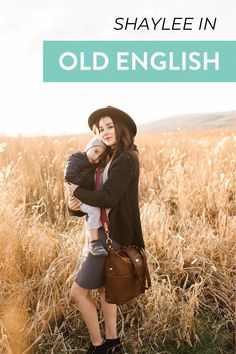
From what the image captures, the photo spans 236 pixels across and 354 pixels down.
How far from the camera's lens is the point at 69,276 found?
3.26 meters

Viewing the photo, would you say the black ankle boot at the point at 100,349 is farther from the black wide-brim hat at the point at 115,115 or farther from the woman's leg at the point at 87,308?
the black wide-brim hat at the point at 115,115

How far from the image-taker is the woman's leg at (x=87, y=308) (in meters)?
2.85

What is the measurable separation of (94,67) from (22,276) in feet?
4.81

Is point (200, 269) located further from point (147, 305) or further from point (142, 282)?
point (142, 282)

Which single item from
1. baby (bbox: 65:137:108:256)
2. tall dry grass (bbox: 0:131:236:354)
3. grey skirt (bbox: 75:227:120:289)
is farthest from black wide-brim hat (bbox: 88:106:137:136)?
tall dry grass (bbox: 0:131:236:354)

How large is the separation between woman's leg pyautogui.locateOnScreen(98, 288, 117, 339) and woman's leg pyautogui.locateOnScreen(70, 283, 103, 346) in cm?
6

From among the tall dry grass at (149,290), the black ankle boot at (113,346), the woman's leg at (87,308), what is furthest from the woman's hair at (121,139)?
the black ankle boot at (113,346)

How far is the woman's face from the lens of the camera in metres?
2.79

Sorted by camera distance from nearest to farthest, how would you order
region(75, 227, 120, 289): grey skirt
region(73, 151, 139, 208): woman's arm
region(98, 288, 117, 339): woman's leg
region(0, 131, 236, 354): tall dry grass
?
region(73, 151, 139, 208): woman's arm < region(75, 227, 120, 289): grey skirt < region(98, 288, 117, 339): woman's leg < region(0, 131, 236, 354): tall dry grass

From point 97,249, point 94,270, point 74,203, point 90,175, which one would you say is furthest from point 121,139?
point 94,270

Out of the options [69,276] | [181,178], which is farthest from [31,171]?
[69,276]

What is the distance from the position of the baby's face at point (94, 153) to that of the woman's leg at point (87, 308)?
65cm

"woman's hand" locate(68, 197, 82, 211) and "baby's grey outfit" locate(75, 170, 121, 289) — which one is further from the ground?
"woman's hand" locate(68, 197, 82, 211)

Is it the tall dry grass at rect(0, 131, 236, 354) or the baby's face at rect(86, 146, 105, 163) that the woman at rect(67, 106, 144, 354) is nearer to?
the baby's face at rect(86, 146, 105, 163)
